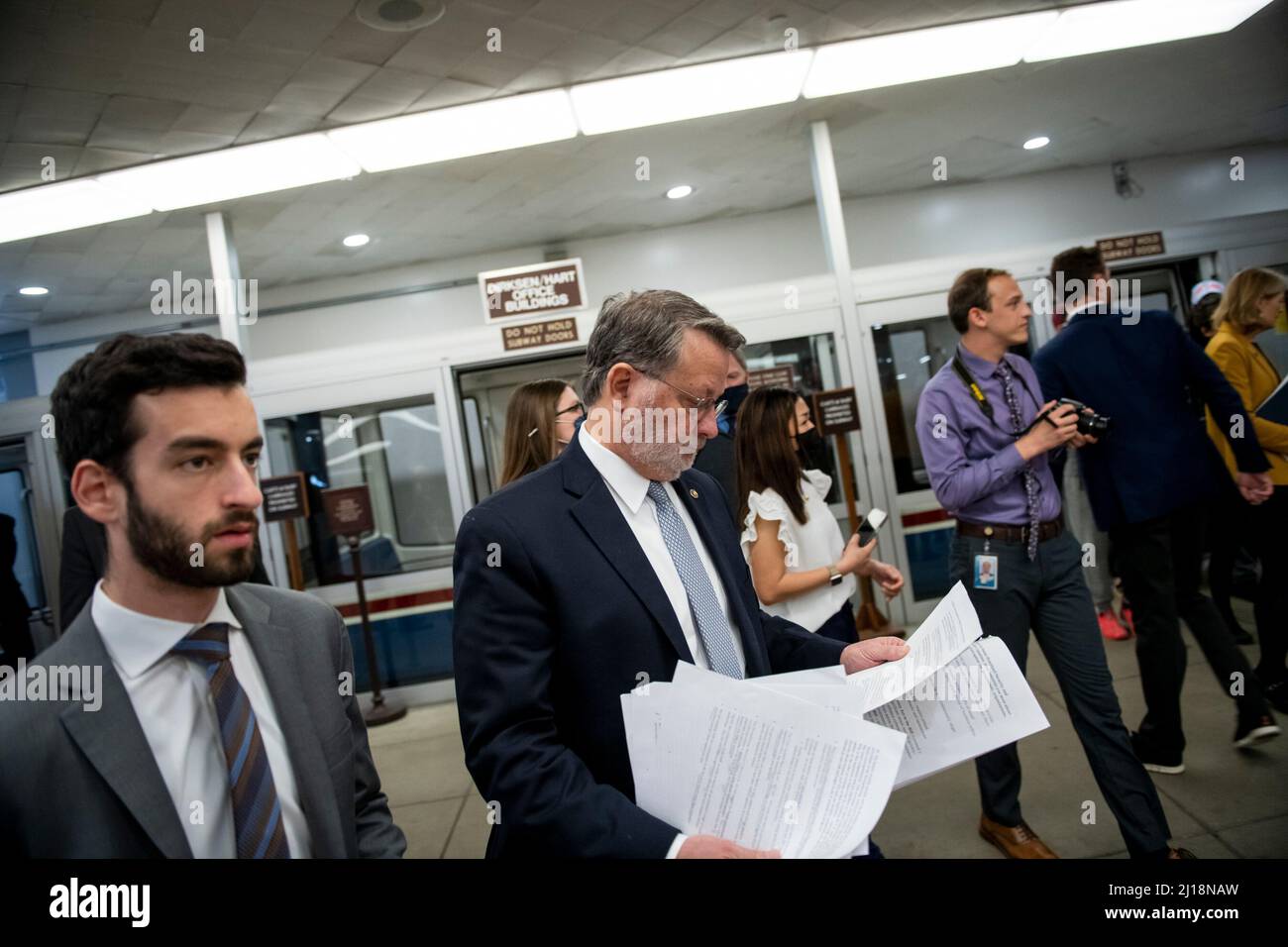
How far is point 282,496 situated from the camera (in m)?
4.34

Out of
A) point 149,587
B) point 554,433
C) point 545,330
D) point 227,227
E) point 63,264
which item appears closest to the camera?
point 149,587

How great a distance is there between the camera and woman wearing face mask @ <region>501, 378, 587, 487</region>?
2426mm

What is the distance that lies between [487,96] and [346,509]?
108 inches

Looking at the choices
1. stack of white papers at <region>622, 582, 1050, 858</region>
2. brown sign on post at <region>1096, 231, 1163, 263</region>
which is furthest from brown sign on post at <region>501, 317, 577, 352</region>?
stack of white papers at <region>622, 582, 1050, 858</region>

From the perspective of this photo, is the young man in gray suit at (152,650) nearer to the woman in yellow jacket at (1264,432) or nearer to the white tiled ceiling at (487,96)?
the white tiled ceiling at (487,96)

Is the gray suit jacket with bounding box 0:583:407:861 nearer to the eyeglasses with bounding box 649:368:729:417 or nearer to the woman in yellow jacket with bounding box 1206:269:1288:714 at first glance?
the eyeglasses with bounding box 649:368:729:417

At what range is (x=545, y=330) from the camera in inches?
190

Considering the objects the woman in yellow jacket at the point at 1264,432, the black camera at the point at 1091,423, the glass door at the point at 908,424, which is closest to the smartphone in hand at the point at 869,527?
the black camera at the point at 1091,423

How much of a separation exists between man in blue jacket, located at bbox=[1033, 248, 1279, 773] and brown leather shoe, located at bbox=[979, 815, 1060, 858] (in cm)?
73

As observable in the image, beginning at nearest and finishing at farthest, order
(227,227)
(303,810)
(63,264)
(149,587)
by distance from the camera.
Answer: (149,587)
(303,810)
(63,264)
(227,227)

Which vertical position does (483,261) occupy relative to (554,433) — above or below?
above
